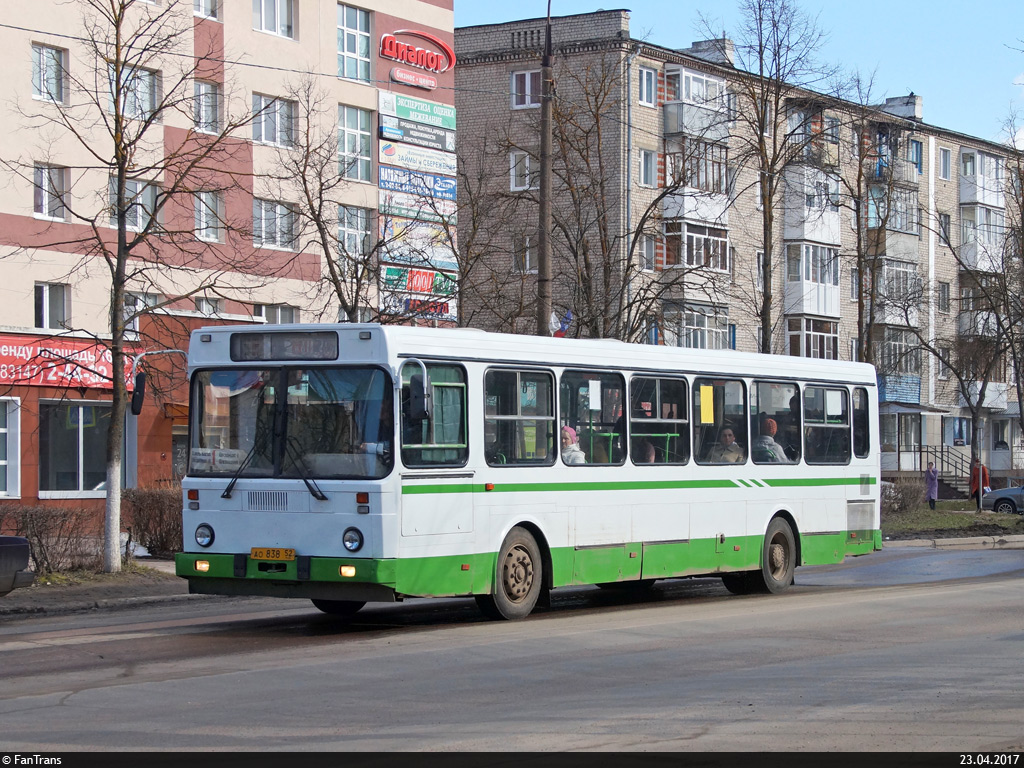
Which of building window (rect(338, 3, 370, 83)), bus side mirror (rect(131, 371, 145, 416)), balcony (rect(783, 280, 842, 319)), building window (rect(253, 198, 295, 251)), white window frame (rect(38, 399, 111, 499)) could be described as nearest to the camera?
bus side mirror (rect(131, 371, 145, 416))

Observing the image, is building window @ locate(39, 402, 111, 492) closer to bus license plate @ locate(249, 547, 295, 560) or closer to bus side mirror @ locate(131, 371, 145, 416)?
bus side mirror @ locate(131, 371, 145, 416)

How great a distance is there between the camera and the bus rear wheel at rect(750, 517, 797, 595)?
17.5 m

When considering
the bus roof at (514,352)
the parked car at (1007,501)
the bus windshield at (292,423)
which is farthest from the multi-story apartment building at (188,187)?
the parked car at (1007,501)

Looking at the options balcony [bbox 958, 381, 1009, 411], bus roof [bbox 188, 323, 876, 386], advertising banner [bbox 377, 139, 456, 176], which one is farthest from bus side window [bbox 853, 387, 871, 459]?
balcony [bbox 958, 381, 1009, 411]

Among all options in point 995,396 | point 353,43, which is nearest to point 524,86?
point 353,43

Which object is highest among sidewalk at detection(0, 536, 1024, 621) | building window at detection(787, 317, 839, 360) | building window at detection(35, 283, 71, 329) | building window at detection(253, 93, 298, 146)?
building window at detection(253, 93, 298, 146)

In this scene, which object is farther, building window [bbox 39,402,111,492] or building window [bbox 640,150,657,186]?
building window [bbox 640,150,657,186]

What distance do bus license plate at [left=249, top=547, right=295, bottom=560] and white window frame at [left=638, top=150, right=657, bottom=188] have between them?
4216cm

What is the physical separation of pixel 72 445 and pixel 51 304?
3.64 meters

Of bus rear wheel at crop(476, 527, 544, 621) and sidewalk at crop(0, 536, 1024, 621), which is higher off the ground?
bus rear wheel at crop(476, 527, 544, 621)

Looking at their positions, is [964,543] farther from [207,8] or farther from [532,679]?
[207,8]

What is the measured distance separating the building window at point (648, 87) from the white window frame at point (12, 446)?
93.4 feet

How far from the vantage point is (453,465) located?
1311cm

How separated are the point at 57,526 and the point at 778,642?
10.7m
